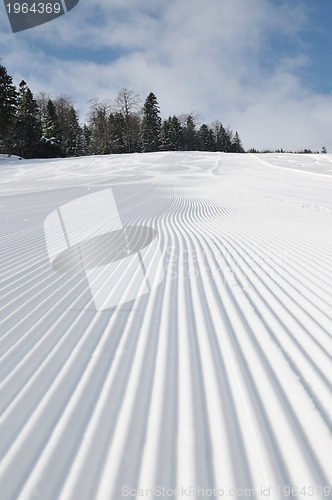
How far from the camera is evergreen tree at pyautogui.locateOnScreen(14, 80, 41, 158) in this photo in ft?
101

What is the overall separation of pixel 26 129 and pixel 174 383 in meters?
36.1

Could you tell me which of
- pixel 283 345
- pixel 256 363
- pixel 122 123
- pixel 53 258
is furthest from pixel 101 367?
pixel 122 123

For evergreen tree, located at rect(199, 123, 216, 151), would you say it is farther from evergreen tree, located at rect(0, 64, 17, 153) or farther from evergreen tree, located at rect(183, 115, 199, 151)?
evergreen tree, located at rect(0, 64, 17, 153)

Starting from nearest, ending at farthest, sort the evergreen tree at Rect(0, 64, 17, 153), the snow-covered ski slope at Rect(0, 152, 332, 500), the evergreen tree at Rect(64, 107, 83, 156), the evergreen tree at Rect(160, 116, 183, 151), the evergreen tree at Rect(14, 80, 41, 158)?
1. the snow-covered ski slope at Rect(0, 152, 332, 500)
2. the evergreen tree at Rect(0, 64, 17, 153)
3. the evergreen tree at Rect(14, 80, 41, 158)
4. the evergreen tree at Rect(64, 107, 83, 156)
5. the evergreen tree at Rect(160, 116, 183, 151)

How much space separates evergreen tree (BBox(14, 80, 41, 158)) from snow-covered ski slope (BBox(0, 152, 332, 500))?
109 ft

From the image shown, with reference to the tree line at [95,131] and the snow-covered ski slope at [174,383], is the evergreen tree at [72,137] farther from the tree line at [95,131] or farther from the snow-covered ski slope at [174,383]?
the snow-covered ski slope at [174,383]

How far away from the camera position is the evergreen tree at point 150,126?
39.1 metres

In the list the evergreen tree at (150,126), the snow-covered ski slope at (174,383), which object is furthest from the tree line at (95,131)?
the snow-covered ski slope at (174,383)

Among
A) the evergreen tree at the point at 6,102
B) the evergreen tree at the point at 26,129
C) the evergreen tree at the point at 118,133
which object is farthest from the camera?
the evergreen tree at the point at 118,133

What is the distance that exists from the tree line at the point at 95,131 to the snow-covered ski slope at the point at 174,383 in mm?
30077

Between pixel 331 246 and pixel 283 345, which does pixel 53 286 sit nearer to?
pixel 283 345

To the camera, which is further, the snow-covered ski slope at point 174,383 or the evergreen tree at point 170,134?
the evergreen tree at point 170,134

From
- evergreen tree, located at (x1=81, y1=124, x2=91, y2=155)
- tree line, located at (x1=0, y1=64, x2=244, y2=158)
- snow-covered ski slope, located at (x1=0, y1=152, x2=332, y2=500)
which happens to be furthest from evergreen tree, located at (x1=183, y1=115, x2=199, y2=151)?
snow-covered ski slope, located at (x1=0, y1=152, x2=332, y2=500)

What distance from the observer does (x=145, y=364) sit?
5.72ft
